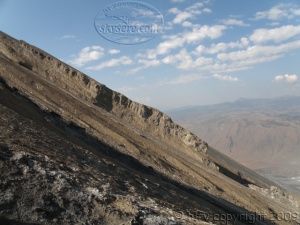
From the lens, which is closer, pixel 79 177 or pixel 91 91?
pixel 79 177

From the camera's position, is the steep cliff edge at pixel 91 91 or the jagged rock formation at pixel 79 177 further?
the steep cliff edge at pixel 91 91

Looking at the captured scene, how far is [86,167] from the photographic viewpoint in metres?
14.6

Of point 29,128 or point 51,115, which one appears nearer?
point 29,128

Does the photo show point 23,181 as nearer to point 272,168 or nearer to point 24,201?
point 24,201

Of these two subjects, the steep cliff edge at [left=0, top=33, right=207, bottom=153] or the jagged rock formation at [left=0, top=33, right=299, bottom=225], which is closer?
the jagged rock formation at [left=0, top=33, right=299, bottom=225]

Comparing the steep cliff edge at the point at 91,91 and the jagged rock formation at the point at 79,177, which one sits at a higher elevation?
the steep cliff edge at the point at 91,91

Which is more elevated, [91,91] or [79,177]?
[91,91]

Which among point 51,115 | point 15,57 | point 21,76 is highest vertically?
point 15,57

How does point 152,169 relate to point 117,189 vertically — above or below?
above

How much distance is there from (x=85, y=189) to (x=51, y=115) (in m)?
17.1

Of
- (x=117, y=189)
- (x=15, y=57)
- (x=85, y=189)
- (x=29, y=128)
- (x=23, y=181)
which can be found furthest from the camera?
(x=15, y=57)

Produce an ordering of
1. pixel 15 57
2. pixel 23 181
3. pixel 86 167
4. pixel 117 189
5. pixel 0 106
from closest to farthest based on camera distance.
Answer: pixel 23 181 → pixel 117 189 → pixel 86 167 → pixel 0 106 → pixel 15 57

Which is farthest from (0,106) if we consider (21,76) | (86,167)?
(21,76)

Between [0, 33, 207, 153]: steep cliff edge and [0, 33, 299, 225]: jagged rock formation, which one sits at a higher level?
[0, 33, 207, 153]: steep cliff edge
